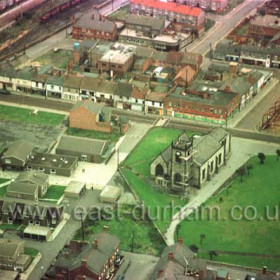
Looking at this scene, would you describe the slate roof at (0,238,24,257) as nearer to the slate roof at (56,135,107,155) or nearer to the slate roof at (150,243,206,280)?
the slate roof at (150,243,206,280)

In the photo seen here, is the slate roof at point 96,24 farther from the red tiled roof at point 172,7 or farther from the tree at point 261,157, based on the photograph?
the tree at point 261,157

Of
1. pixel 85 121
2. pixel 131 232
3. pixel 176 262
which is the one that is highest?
pixel 176 262

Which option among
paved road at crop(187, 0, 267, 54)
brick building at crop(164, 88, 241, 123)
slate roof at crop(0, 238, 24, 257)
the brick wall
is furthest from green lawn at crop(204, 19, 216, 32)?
slate roof at crop(0, 238, 24, 257)

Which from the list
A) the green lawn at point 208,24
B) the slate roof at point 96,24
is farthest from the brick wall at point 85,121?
the green lawn at point 208,24

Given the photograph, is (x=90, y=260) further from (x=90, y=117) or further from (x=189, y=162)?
(x=90, y=117)

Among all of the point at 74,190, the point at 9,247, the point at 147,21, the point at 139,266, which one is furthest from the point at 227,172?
the point at 147,21
